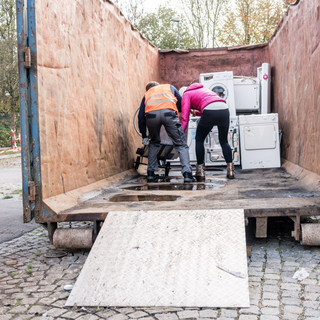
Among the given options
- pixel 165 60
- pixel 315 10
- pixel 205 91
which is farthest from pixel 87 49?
pixel 165 60

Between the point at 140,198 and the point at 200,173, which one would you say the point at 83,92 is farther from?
the point at 200,173

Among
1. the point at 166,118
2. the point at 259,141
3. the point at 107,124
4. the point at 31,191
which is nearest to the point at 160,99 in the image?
the point at 166,118

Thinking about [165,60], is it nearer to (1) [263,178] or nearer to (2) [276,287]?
(1) [263,178]

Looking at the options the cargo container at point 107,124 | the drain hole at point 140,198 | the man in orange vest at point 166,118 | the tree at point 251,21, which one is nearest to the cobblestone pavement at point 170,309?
the cargo container at point 107,124

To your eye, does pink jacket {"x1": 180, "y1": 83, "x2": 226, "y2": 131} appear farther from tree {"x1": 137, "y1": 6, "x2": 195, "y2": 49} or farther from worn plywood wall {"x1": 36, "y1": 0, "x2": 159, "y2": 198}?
tree {"x1": 137, "y1": 6, "x2": 195, "y2": 49}

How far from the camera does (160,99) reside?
6.01m

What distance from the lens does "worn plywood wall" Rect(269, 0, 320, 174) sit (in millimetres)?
5211

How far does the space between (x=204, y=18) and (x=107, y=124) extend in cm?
1876

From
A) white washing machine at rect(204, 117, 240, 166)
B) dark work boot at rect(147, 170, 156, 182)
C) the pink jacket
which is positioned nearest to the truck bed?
dark work boot at rect(147, 170, 156, 182)

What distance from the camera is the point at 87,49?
17.1 feet

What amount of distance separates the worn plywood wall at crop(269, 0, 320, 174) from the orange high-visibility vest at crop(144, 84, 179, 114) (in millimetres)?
1791

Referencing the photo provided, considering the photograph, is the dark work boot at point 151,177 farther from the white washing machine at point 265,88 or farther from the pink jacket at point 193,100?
the white washing machine at point 265,88

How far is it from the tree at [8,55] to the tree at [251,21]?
11.8 metres

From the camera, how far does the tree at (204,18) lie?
74.7ft
